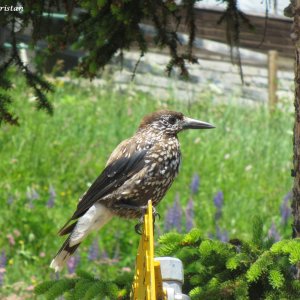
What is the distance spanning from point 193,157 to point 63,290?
213 inches

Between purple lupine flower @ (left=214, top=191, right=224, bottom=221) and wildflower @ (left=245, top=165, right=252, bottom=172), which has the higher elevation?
purple lupine flower @ (left=214, top=191, right=224, bottom=221)

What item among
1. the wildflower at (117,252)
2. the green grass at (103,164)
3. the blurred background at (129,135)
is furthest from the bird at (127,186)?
the wildflower at (117,252)

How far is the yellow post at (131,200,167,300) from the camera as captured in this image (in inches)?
114

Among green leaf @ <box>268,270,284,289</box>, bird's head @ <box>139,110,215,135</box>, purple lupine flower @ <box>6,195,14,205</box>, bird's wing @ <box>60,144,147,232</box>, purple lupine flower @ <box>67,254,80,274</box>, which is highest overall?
bird's head @ <box>139,110,215,135</box>

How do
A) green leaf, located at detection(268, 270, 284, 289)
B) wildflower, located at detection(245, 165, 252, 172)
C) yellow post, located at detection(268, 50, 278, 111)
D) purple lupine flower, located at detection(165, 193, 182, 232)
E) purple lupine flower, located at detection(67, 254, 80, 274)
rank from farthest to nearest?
1. yellow post, located at detection(268, 50, 278, 111)
2. wildflower, located at detection(245, 165, 252, 172)
3. purple lupine flower, located at detection(165, 193, 182, 232)
4. purple lupine flower, located at detection(67, 254, 80, 274)
5. green leaf, located at detection(268, 270, 284, 289)

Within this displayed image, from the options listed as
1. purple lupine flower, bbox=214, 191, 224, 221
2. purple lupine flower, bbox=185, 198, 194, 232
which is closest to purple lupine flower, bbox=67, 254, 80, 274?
purple lupine flower, bbox=185, 198, 194, 232

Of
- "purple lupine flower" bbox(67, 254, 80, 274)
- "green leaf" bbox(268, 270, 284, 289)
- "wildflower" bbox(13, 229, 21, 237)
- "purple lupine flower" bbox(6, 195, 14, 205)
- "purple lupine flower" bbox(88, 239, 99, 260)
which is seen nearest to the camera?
"green leaf" bbox(268, 270, 284, 289)

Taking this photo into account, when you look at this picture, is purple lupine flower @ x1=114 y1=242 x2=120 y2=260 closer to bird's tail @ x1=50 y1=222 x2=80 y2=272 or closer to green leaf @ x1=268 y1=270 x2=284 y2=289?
bird's tail @ x1=50 y1=222 x2=80 y2=272

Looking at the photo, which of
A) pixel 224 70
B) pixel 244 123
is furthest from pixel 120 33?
pixel 224 70

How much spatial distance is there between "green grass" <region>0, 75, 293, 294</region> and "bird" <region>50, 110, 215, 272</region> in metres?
2.37

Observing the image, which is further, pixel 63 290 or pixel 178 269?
pixel 63 290

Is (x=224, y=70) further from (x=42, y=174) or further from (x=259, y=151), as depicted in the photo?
(x=42, y=174)

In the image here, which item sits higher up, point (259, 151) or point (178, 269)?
point (178, 269)

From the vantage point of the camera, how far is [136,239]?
25.3ft
